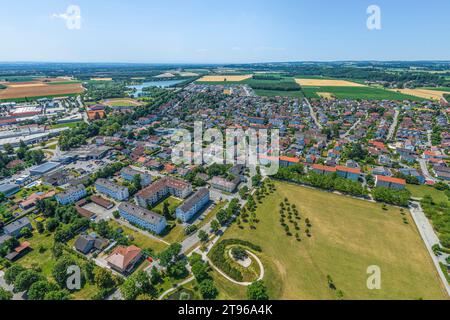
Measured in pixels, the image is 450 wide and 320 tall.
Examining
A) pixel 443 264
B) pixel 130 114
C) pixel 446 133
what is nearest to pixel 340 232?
pixel 443 264

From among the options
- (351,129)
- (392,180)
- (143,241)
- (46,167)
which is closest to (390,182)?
(392,180)

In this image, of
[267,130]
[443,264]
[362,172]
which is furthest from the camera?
[267,130]

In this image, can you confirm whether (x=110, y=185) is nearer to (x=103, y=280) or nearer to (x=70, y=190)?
(x=70, y=190)

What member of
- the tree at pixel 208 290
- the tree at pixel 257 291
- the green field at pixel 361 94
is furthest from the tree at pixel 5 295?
the green field at pixel 361 94

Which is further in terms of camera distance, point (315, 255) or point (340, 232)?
point (340, 232)

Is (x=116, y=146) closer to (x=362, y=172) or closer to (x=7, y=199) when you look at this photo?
(x=7, y=199)

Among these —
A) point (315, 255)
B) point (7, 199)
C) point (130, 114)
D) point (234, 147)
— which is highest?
point (130, 114)

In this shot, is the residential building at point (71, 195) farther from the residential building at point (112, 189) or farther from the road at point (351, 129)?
the road at point (351, 129)
